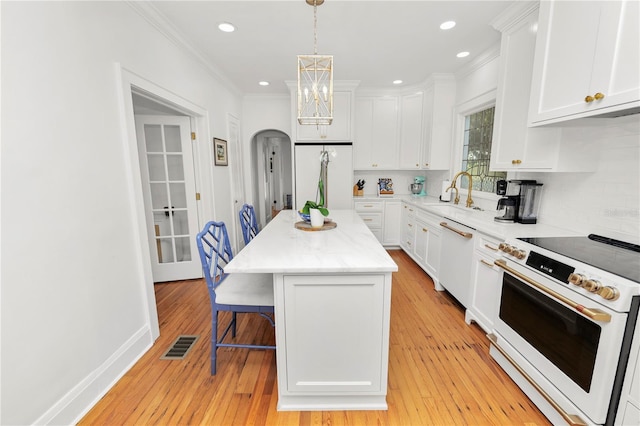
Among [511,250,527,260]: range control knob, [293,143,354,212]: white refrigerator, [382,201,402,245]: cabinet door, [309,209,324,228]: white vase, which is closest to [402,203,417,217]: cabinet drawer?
[382,201,402,245]: cabinet door

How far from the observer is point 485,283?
6.89 ft

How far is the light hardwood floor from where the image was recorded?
149 cm

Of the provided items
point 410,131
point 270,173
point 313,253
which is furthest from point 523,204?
point 270,173

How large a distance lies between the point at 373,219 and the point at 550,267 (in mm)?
2975

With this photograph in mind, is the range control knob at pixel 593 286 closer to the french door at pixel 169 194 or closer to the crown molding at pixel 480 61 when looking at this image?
the crown molding at pixel 480 61

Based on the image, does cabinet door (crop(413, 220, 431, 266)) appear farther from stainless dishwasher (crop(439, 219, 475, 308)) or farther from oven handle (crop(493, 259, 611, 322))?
oven handle (crop(493, 259, 611, 322))

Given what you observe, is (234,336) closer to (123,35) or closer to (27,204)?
(27,204)

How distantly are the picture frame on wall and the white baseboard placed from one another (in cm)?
215

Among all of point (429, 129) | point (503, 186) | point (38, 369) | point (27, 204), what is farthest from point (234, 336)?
point (429, 129)

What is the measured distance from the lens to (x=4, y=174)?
1.13 m

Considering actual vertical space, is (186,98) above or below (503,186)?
above

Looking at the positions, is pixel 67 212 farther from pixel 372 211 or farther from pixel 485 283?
pixel 372 211

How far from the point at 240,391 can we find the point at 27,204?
60.2 inches

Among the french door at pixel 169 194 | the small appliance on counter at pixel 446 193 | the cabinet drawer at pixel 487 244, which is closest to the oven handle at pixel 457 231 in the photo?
the cabinet drawer at pixel 487 244
